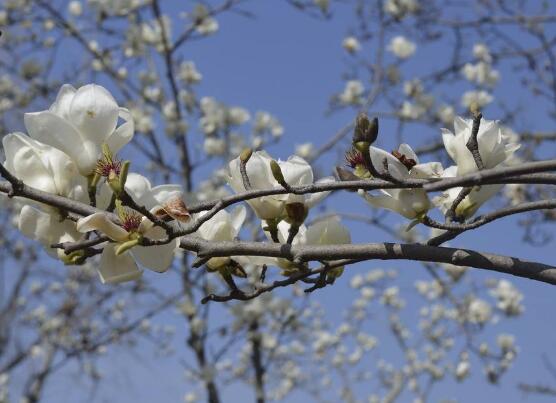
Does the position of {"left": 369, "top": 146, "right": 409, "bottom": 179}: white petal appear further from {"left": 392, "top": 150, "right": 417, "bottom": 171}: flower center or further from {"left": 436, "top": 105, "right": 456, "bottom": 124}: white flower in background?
{"left": 436, "top": 105, "right": 456, "bottom": 124}: white flower in background

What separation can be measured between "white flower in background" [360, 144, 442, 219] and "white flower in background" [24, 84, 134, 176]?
301 mm

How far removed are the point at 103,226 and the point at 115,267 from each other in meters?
0.09

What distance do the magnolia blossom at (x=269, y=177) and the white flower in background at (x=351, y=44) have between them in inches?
166

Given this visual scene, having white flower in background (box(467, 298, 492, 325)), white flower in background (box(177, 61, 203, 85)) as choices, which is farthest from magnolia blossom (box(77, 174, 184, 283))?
white flower in background (box(467, 298, 492, 325))

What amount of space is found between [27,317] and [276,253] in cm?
642

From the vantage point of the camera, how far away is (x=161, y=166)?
396 cm

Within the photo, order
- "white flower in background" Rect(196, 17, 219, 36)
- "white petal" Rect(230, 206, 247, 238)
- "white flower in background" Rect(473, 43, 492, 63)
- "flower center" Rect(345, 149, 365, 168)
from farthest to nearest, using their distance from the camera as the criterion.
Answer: "white flower in background" Rect(196, 17, 219, 36) < "white flower in background" Rect(473, 43, 492, 63) < "white petal" Rect(230, 206, 247, 238) < "flower center" Rect(345, 149, 365, 168)

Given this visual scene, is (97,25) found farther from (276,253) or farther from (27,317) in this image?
(276,253)

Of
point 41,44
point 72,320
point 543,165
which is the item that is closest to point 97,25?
point 41,44

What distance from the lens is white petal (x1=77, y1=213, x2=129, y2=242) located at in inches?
26.3

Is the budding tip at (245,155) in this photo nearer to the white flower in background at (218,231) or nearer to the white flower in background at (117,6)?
the white flower in background at (218,231)

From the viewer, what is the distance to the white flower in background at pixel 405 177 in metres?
0.73

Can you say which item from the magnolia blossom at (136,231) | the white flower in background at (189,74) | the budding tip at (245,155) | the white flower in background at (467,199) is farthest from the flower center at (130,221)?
the white flower in background at (189,74)

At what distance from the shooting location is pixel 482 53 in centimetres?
483
